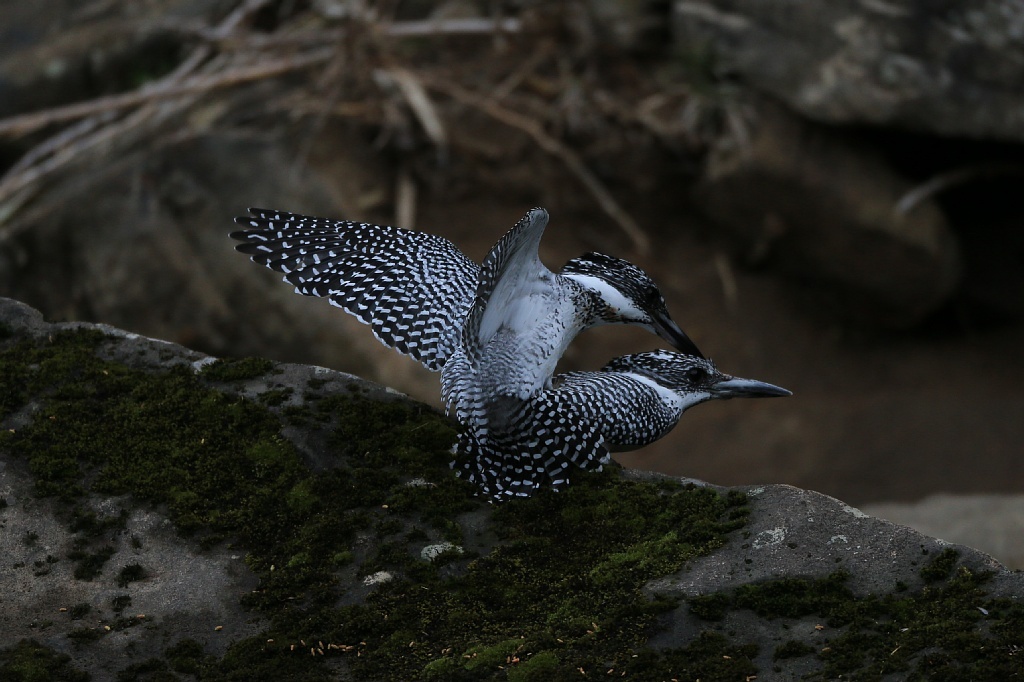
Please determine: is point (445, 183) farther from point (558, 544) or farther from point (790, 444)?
point (558, 544)

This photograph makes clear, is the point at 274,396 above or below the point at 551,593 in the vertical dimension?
above

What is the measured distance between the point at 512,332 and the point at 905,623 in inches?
66.7

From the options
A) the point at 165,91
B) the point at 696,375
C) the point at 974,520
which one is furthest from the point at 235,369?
the point at 974,520

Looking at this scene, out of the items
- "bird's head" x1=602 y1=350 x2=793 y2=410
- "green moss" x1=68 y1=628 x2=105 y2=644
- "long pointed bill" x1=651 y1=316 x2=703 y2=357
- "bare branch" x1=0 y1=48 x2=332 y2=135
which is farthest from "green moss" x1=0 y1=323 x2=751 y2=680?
"bare branch" x1=0 y1=48 x2=332 y2=135

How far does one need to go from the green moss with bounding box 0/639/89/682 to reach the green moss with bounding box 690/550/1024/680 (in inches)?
67.7

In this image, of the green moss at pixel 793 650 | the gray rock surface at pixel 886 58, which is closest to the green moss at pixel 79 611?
the green moss at pixel 793 650

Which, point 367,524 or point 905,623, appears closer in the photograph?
point 905,623

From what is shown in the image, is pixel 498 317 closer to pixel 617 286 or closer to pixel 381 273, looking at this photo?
pixel 617 286

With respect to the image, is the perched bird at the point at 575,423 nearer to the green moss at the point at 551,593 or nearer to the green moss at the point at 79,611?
the green moss at the point at 551,593

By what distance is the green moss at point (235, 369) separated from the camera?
445cm

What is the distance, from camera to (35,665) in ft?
10.4

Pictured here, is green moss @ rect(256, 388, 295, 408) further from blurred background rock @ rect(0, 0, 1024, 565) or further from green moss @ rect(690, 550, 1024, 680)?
blurred background rock @ rect(0, 0, 1024, 565)

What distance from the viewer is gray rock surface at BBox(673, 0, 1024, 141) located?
8.30 metres

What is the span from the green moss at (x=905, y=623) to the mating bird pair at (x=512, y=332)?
3.19 ft
